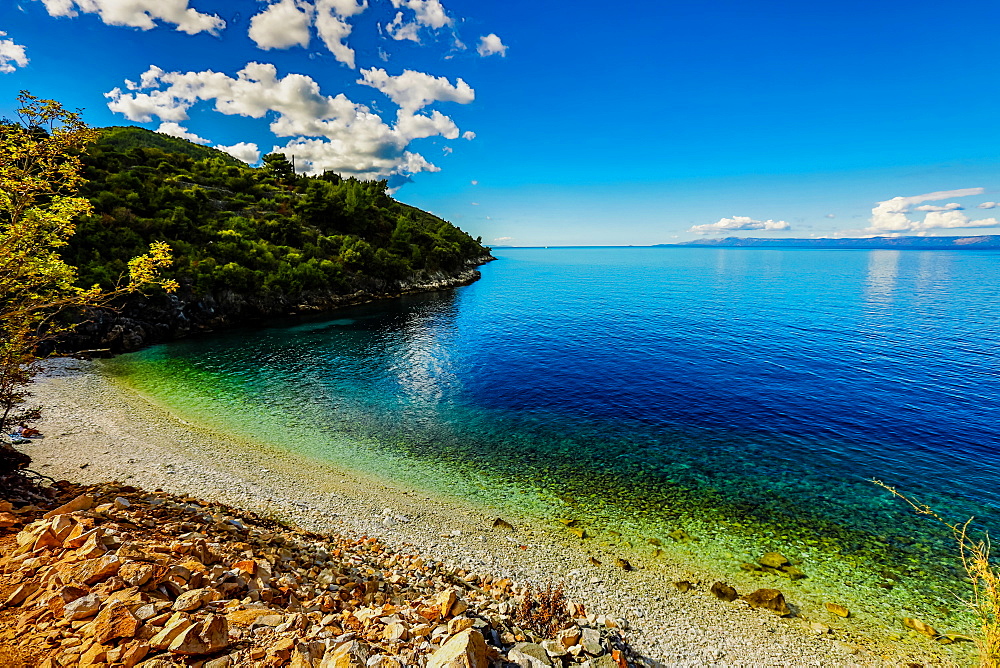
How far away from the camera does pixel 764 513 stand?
65.9 ft

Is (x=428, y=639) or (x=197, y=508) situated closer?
(x=428, y=639)

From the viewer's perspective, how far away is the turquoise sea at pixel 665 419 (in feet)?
63.2

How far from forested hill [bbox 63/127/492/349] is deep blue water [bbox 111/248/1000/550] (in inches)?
308

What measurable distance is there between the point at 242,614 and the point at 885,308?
105354 mm

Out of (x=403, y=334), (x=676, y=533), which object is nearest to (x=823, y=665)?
(x=676, y=533)

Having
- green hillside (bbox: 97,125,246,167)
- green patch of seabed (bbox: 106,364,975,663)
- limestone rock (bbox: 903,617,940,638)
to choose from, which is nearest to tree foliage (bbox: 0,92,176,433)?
green patch of seabed (bbox: 106,364,975,663)

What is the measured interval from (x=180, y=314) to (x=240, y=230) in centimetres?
3063

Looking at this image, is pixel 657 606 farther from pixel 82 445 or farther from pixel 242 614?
pixel 82 445

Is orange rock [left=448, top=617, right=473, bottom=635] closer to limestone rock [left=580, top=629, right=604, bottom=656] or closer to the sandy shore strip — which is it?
limestone rock [left=580, top=629, right=604, bottom=656]

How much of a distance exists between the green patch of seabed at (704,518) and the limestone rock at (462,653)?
9.88 meters

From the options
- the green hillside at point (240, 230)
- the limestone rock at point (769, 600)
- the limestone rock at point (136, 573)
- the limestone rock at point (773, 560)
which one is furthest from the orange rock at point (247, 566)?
the green hillside at point (240, 230)

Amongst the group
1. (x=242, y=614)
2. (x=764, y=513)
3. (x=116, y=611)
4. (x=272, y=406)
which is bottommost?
(x=764, y=513)

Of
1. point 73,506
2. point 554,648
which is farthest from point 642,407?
point 73,506

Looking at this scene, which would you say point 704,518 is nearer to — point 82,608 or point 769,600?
point 769,600
